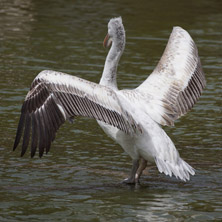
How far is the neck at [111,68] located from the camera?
25.3 feet

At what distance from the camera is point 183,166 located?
24.3 ft

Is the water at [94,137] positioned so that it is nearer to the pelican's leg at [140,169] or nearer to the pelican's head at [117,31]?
the pelican's leg at [140,169]

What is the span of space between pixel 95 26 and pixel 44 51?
7.98 ft

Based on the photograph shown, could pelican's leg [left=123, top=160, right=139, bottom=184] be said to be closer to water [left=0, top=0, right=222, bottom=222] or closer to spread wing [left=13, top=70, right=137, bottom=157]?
water [left=0, top=0, right=222, bottom=222]

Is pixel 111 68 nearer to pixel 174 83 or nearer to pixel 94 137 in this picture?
pixel 174 83

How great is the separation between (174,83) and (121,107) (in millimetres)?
1137

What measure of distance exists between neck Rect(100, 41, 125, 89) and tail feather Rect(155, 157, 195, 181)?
0.95 m

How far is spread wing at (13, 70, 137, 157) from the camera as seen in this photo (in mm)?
6992

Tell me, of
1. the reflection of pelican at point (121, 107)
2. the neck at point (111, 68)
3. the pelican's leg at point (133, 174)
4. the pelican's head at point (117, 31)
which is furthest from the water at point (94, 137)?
the pelican's head at point (117, 31)

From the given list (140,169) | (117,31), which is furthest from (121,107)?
(117,31)

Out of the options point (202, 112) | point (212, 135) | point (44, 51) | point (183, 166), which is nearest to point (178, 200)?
point (183, 166)

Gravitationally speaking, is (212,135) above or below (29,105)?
below

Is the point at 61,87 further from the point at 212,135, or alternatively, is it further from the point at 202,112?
the point at 202,112

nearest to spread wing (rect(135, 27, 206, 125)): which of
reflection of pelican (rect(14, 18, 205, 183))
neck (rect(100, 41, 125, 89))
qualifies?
reflection of pelican (rect(14, 18, 205, 183))
